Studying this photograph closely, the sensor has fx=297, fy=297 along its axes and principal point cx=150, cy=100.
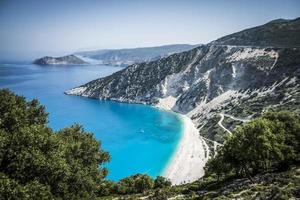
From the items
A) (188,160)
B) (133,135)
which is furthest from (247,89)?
(188,160)

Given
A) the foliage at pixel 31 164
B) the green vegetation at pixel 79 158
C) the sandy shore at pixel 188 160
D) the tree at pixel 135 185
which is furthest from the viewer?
the sandy shore at pixel 188 160

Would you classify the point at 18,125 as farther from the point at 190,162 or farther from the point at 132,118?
the point at 132,118

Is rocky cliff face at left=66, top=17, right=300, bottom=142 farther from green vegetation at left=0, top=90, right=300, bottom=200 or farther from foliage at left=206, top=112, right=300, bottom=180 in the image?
green vegetation at left=0, top=90, right=300, bottom=200

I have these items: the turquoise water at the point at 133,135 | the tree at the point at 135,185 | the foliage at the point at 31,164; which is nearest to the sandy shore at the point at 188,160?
the turquoise water at the point at 133,135

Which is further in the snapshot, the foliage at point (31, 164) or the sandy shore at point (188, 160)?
the sandy shore at point (188, 160)

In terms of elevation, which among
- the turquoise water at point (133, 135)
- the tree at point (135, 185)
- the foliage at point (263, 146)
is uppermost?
the foliage at point (263, 146)

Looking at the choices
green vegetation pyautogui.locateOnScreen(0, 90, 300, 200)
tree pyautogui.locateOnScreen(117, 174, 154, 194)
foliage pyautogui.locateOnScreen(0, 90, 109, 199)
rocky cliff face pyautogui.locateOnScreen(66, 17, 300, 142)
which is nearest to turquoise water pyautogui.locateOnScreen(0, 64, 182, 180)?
rocky cliff face pyautogui.locateOnScreen(66, 17, 300, 142)

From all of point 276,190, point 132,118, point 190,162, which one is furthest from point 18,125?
point 132,118

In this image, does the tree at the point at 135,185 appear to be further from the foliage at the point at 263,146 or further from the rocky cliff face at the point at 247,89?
the rocky cliff face at the point at 247,89
